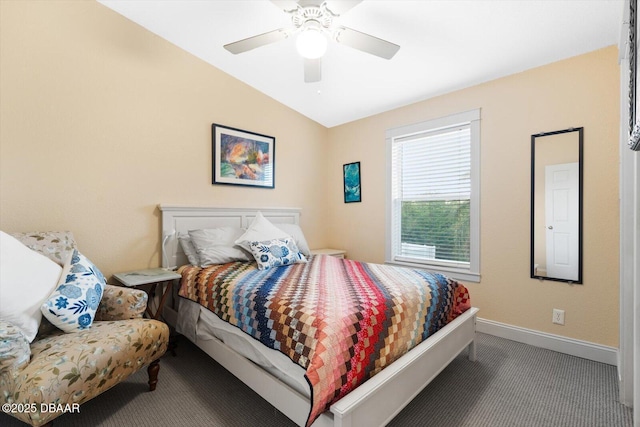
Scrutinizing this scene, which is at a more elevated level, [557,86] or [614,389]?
[557,86]

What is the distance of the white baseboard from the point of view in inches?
92.2

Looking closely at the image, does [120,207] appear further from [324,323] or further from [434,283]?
[434,283]

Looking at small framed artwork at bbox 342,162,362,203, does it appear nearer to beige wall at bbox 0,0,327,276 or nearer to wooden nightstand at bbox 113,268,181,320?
beige wall at bbox 0,0,327,276

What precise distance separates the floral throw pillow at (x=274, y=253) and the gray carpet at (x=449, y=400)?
0.90m

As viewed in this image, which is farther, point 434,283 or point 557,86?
point 557,86

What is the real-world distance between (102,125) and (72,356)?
188cm

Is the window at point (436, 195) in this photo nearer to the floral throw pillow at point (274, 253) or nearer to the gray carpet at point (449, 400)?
the gray carpet at point (449, 400)

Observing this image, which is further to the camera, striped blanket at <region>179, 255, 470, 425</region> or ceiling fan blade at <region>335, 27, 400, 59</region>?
ceiling fan blade at <region>335, 27, 400, 59</region>

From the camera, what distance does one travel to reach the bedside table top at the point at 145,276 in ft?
7.49

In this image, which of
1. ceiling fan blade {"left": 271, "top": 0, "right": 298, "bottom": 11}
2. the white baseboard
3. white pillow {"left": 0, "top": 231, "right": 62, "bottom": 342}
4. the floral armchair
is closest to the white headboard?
the floral armchair

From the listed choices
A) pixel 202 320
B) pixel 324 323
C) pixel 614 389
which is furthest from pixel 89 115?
pixel 614 389

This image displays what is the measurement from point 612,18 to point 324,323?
111 inches

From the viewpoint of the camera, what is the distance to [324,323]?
1.35 m

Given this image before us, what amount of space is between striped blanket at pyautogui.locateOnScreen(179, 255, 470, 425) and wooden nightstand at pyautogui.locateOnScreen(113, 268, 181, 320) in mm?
122
